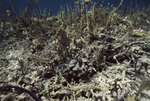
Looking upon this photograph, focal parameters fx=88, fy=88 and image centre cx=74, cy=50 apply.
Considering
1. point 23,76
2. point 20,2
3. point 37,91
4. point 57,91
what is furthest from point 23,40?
point 20,2

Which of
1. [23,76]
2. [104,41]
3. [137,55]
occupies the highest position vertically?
[104,41]

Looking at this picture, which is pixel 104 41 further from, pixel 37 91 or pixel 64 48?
pixel 37 91

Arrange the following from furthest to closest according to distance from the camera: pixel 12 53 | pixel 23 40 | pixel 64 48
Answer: pixel 23 40, pixel 12 53, pixel 64 48

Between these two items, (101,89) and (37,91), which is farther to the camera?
(37,91)

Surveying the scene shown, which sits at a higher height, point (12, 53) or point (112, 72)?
point (12, 53)

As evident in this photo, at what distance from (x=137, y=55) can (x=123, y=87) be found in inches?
32.2

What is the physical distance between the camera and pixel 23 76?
1.84 m

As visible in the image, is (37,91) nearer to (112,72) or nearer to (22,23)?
(112,72)

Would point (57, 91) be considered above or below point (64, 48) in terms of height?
below

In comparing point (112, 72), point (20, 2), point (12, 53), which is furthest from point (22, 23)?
point (20, 2)

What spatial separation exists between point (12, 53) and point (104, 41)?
3.00 m

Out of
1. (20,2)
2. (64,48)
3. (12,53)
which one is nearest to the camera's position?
(64,48)

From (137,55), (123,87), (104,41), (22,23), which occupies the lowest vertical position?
(123,87)

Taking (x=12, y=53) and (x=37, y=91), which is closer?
(x=37, y=91)
